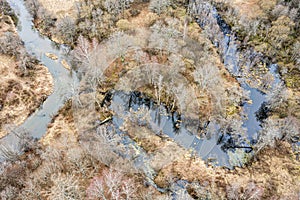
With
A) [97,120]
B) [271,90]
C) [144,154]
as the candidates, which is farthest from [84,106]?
[271,90]

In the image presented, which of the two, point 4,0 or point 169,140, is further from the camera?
point 4,0

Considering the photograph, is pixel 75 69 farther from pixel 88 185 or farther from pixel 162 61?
pixel 88 185

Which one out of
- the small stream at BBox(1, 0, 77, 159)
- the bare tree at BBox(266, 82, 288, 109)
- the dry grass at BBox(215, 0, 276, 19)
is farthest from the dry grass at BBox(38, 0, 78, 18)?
the bare tree at BBox(266, 82, 288, 109)

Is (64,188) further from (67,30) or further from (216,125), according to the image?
(67,30)

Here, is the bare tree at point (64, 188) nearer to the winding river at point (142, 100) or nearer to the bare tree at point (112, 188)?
the bare tree at point (112, 188)

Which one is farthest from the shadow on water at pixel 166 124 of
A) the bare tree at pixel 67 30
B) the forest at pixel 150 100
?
the bare tree at pixel 67 30
